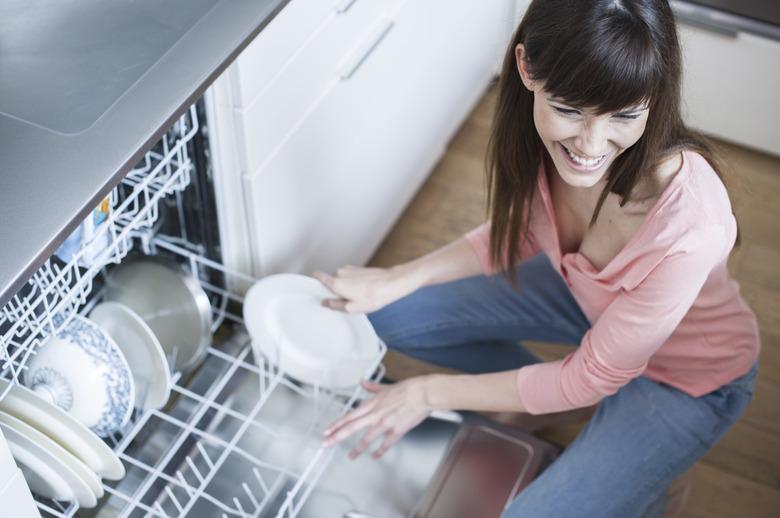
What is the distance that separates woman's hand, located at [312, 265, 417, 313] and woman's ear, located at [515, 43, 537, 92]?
485 millimetres

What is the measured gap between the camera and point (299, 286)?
1580mm

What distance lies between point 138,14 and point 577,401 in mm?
778

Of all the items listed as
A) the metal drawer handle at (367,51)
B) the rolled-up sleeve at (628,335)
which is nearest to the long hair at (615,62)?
the rolled-up sleeve at (628,335)

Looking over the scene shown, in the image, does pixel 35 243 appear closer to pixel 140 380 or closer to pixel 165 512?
pixel 140 380

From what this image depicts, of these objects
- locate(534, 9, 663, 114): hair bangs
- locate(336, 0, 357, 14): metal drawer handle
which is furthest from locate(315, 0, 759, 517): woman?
locate(336, 0, 357, 14): metal drawer handle

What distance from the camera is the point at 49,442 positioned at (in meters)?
1.23

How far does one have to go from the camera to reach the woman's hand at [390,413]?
1.46m

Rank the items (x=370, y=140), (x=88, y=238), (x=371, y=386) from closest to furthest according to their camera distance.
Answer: (x=88, y=238)
(x=371, y=386)
(x=370, y=140)

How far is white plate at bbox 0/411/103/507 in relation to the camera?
4.01 ft

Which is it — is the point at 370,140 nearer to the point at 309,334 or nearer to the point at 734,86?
the point at 309,334

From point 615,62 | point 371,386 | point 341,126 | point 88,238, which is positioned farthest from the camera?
point 341,126

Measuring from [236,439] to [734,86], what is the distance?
4.56ft

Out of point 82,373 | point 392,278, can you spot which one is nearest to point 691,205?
point 392,278

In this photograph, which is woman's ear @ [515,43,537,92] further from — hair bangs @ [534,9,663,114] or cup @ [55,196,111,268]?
cup @ [55,196,111,268]
